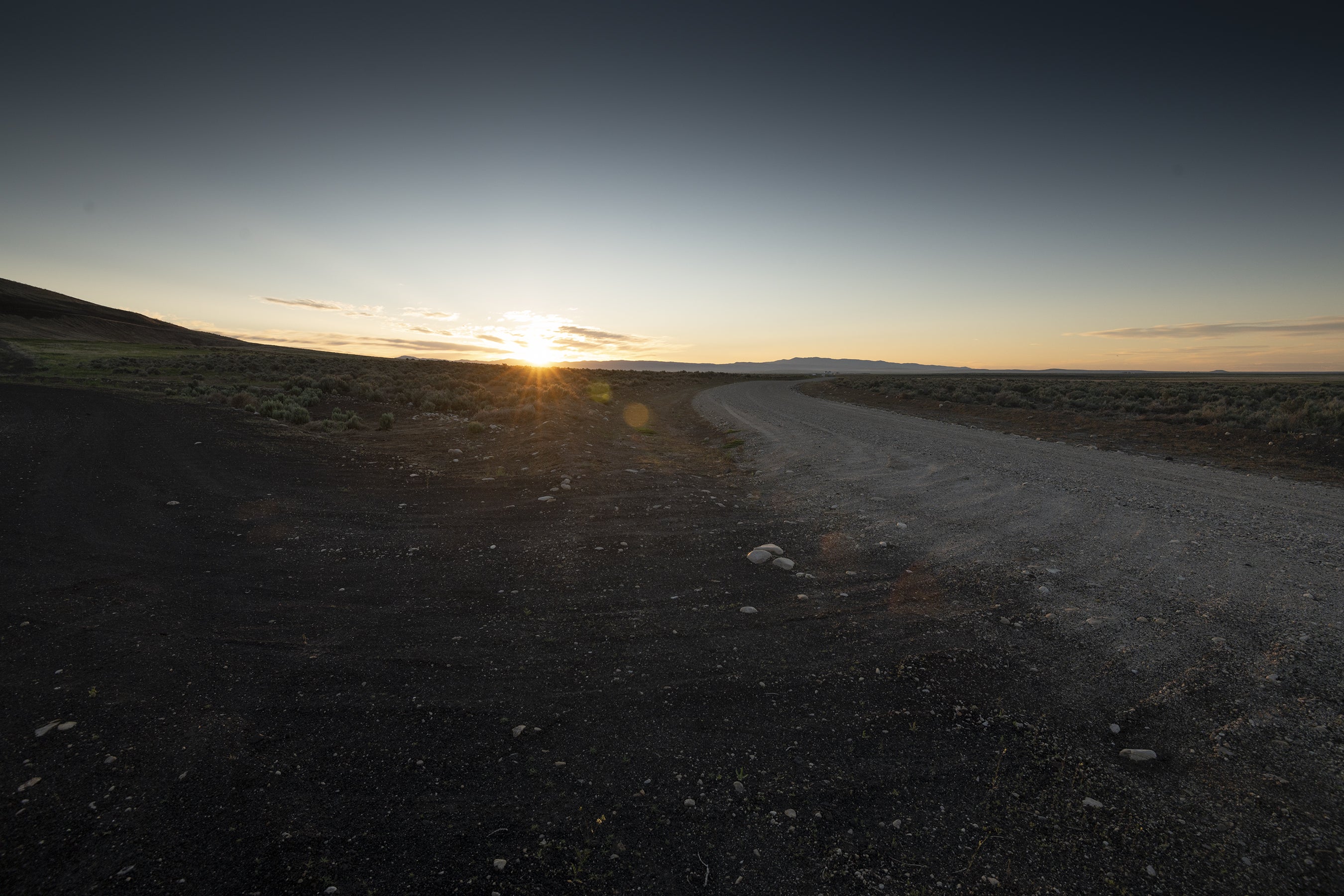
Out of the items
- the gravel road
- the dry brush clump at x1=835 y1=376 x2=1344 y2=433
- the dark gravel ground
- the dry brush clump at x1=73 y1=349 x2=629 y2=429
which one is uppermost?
the dry brush clump at x1=835 y1=376 x2=1344 y2=433

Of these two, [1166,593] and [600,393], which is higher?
[600,393]

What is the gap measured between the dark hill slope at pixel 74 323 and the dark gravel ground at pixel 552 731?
356 ft

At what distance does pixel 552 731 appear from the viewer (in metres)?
3.78

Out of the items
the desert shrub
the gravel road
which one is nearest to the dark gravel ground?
the gravel road

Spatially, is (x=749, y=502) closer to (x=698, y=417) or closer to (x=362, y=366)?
(x=698, y=417)

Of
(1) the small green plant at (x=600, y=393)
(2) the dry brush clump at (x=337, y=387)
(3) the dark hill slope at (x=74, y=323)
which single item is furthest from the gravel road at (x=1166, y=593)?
(3) the dark hill slope at (x=74, y=323)

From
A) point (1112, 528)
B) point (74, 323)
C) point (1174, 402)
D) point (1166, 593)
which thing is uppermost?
point (74, 323)

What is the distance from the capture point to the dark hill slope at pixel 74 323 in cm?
8838

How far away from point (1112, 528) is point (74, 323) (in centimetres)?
15281

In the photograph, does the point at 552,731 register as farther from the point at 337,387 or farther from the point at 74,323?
the point at 74,323

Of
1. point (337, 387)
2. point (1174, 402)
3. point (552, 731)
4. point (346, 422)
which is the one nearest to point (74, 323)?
point (337, 387)

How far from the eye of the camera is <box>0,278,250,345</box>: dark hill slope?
88.4 metres

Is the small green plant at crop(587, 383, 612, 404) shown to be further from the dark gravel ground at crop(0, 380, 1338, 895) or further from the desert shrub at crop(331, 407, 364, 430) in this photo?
the dark gravel ground at crop(0, 380, 1338, 895)

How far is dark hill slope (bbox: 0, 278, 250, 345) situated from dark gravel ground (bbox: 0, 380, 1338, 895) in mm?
108654
